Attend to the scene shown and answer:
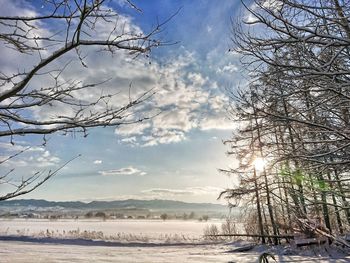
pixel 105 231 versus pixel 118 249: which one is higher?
Result: pixel 105 231

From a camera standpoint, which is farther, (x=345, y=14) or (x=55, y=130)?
(x=345, y=14)

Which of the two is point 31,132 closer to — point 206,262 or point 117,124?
point 117,124

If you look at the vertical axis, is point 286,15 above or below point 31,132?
above

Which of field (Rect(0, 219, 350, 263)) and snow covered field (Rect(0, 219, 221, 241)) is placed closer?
field (Rect(0, 219, 350, 263))

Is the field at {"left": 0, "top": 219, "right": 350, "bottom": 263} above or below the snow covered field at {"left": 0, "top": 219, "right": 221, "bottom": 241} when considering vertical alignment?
below

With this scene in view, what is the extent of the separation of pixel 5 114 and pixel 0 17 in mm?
791

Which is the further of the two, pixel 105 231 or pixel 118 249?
pixel 105 231

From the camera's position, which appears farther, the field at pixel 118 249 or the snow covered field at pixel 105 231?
the snow covered field at pixel 105 231

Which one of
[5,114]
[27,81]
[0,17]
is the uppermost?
[0,17]

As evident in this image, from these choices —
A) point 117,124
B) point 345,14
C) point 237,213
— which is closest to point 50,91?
point 117,124

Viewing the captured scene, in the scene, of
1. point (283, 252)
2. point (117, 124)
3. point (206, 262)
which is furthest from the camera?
point (283, 252)

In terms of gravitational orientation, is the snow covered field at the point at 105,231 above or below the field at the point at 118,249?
above

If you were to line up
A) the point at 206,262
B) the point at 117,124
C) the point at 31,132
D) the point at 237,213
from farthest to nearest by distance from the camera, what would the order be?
the point at 237,213 → the point at 206,262 → the point at 117,124 → the point at 31,132

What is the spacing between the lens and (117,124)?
2.64 m
